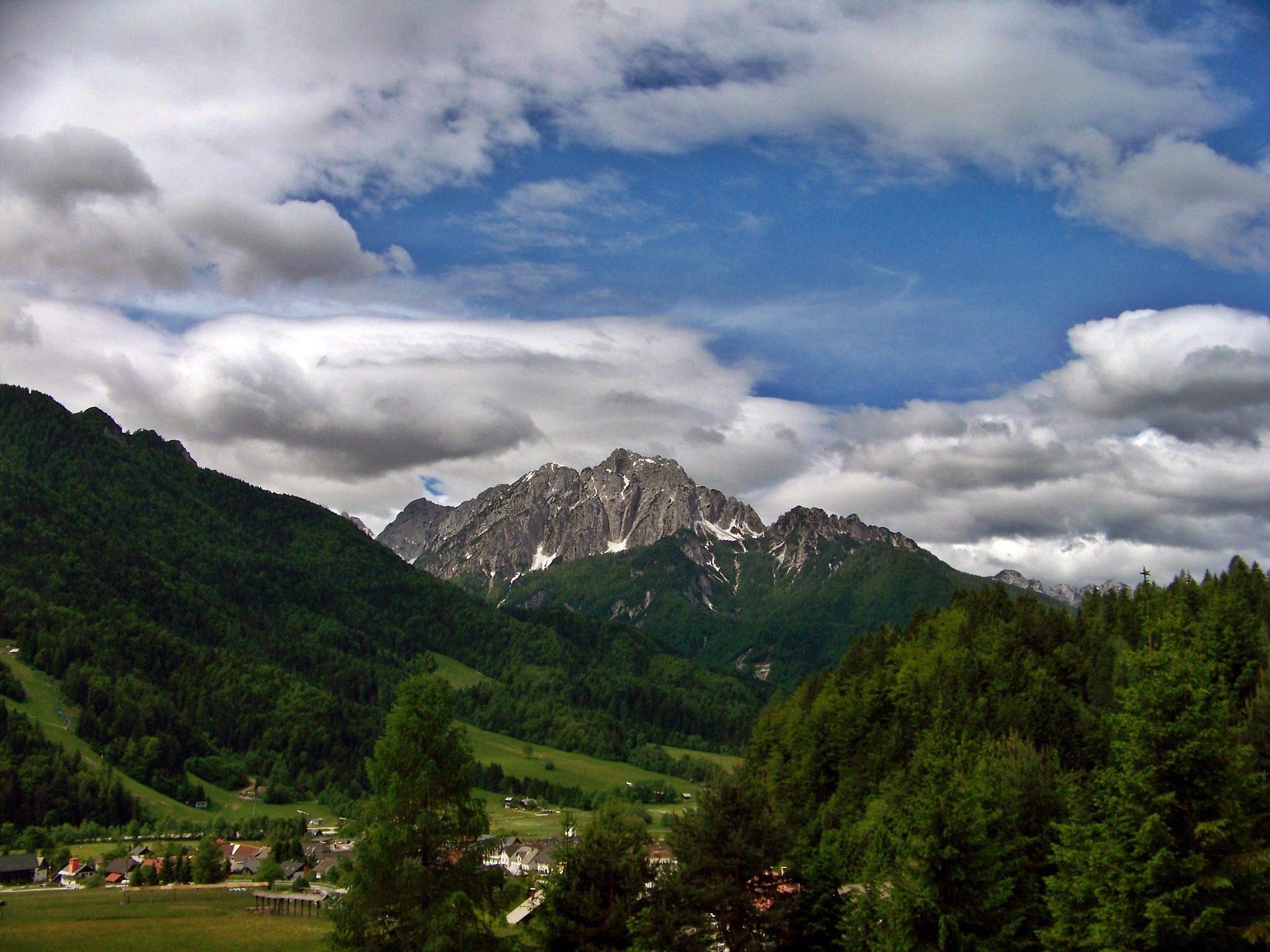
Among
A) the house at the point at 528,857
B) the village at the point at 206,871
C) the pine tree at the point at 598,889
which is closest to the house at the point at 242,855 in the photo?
the village at the point at 206,871

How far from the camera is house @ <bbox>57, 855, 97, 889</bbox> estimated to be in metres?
130

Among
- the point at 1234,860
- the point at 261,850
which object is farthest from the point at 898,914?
the point at 261,850

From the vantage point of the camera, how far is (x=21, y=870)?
13338cm

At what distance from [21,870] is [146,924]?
2317 inches

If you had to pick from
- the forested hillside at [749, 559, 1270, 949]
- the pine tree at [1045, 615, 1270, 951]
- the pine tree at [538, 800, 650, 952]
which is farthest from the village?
the pine tree at [1045, 615, 1270, 951]

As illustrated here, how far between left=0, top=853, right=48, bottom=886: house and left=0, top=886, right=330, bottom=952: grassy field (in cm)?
1654

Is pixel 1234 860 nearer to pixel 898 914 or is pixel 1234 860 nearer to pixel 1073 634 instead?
pixel 898 914

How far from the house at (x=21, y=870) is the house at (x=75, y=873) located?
2484mm

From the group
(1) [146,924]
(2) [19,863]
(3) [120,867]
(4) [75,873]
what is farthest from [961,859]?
(2) [19,863]

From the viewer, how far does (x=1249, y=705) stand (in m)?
54.3

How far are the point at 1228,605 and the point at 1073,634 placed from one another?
867 inches

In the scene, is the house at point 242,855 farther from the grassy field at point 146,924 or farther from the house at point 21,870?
the grassy field at point 146,924

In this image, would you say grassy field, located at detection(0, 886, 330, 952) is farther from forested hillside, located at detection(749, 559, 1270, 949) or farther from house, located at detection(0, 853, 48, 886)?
forested hillside, located at detection(749, 559, 1270, 949)

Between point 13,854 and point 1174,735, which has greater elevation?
point 1174,735
